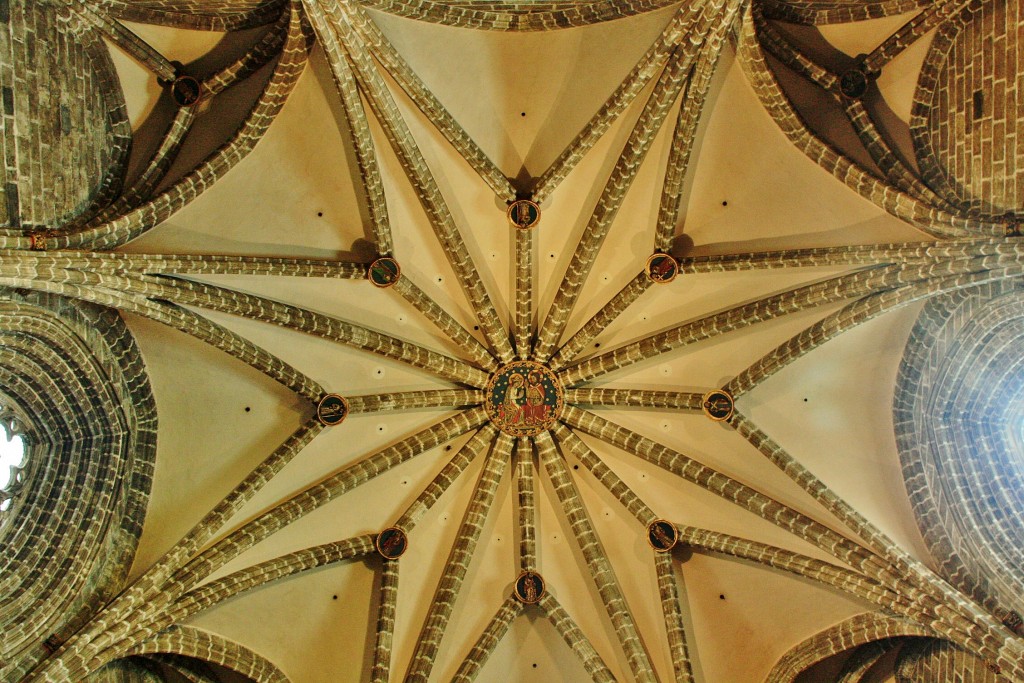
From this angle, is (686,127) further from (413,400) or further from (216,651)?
(216,651)

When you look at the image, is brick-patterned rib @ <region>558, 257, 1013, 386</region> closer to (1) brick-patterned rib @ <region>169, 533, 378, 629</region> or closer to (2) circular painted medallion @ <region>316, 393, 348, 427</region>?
(2) circular painted medallion @ <region>316, 393, 348, 427</region>

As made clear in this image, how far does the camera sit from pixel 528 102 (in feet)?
45.5

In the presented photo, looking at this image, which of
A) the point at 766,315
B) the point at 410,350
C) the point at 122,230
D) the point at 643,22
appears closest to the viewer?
the point at 122,230

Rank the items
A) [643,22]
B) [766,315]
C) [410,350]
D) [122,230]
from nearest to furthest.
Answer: [122,230] → [643,22] → [766,315] → [410,350]

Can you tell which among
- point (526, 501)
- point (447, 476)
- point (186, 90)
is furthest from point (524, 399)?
point (186, 90)

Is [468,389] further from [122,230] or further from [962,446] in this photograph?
[962,446]

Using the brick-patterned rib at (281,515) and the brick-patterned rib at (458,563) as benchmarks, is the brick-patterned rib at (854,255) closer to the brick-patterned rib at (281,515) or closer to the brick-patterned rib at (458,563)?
the brick-patterned rib at (458,563)

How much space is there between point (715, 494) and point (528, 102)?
23.1ft

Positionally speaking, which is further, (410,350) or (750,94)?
(410,350)

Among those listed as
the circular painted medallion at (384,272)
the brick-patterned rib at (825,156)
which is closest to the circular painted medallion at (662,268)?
the brick-patterned rib at (825,156)

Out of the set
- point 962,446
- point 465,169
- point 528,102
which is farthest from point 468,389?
point 962,446

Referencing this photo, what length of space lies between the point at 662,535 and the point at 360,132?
8040 millimetres

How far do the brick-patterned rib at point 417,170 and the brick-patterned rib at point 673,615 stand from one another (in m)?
4.34

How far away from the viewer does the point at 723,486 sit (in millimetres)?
14273
